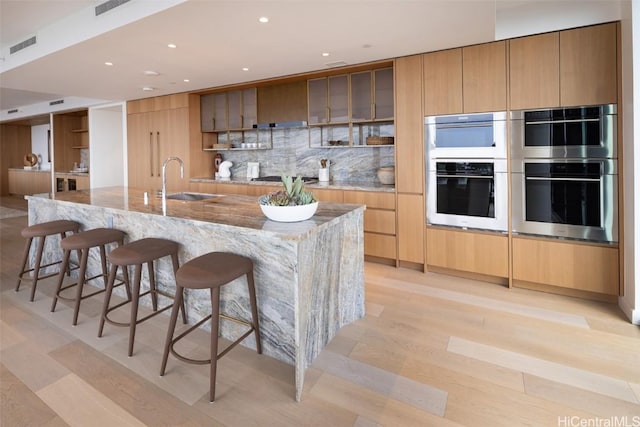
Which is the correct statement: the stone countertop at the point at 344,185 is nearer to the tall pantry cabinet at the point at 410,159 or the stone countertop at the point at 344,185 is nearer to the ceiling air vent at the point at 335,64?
the tall pantry cabinet at the point at 410,159

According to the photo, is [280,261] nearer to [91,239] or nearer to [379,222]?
[91,239]

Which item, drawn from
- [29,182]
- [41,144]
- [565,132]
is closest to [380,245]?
[565,132]

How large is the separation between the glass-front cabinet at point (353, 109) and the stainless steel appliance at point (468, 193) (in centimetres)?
87

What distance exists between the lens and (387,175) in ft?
14.1

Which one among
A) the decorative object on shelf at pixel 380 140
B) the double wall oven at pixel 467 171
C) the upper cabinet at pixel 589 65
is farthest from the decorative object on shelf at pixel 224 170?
the upper cabinet at pixel 589 65

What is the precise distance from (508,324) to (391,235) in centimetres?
161

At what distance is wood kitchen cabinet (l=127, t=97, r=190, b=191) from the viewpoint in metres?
5.73

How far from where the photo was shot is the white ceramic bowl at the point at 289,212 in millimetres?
2074

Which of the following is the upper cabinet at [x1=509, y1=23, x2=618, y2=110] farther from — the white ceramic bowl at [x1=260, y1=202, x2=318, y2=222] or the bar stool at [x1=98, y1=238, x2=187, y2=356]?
the bar stool at [x1=98, y1=238, x2=187, y2=356]

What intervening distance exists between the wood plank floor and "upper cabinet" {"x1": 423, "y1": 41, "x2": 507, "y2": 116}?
194cm

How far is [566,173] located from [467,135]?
3.01 ft

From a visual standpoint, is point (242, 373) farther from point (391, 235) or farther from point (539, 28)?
point (539, 28)

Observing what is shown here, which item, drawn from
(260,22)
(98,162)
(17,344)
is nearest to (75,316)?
(17,344)

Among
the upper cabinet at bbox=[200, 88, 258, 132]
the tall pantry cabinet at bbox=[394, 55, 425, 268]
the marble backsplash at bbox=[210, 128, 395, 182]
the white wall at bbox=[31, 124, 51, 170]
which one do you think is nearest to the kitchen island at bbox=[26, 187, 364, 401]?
the tall pantry cabinet at bbox=[394, 55, 425, 268]
